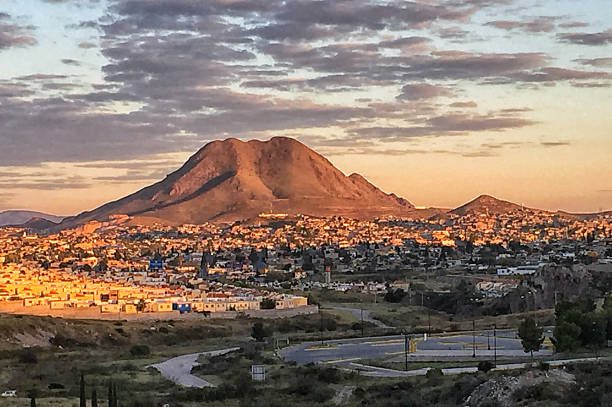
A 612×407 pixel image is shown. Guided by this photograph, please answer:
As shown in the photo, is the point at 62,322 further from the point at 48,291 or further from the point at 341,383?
the point at 341,383

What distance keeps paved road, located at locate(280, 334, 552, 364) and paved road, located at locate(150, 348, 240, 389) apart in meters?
5.09

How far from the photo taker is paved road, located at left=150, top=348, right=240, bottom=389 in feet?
146

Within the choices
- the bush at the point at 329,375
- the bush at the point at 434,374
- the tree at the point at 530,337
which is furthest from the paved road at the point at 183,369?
the tree at the point at 530,337

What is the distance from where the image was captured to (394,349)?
5722 centimetres

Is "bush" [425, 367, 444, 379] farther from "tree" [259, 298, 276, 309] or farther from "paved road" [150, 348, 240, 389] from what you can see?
"tree" [259, 298, 276, 309]

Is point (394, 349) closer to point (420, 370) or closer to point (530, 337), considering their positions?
point (530, 337)

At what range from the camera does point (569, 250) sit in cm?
16625

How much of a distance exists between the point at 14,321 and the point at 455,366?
37779 millimetres

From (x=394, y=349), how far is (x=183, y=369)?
1273 cm

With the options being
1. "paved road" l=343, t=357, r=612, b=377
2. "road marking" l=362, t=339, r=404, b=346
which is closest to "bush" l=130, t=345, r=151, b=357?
"road marking" l=362, t=339, r=404, b=346

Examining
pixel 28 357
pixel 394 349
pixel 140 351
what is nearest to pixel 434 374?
pixel 394 349

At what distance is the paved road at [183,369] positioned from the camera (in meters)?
44.4

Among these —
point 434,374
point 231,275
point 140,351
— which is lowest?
point 140,351

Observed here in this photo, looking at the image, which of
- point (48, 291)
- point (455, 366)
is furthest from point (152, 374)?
point (48, 291)
